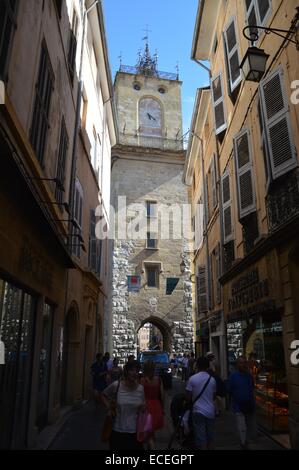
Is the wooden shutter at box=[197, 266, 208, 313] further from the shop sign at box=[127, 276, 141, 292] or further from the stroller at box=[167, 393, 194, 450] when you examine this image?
the stroller at box=[167, 393, 194, 450]

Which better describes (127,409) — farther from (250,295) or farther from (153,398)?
(250,295)

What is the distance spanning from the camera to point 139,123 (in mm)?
31406

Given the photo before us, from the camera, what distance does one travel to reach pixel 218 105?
538 inches

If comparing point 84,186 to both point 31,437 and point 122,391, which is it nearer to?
point 31,437

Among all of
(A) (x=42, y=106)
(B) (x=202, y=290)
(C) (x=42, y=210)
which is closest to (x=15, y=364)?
(C) (x=42, y=210)

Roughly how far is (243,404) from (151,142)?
1041 inches

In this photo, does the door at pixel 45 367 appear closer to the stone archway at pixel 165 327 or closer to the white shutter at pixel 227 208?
the white shutter at pixel 227 208

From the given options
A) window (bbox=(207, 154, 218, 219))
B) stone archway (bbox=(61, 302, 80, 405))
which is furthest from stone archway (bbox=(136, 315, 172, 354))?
stone archway (bbox=(61, 302, 80, 405))

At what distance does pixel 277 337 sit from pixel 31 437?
16.4ft

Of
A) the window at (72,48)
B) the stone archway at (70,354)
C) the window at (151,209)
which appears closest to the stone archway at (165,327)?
the window at (151,209)

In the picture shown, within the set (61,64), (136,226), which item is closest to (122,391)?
(61,64)

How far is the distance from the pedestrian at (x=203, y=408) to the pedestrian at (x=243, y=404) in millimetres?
1168

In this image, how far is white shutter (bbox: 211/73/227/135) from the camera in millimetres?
13430

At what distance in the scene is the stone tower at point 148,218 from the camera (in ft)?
86.2
